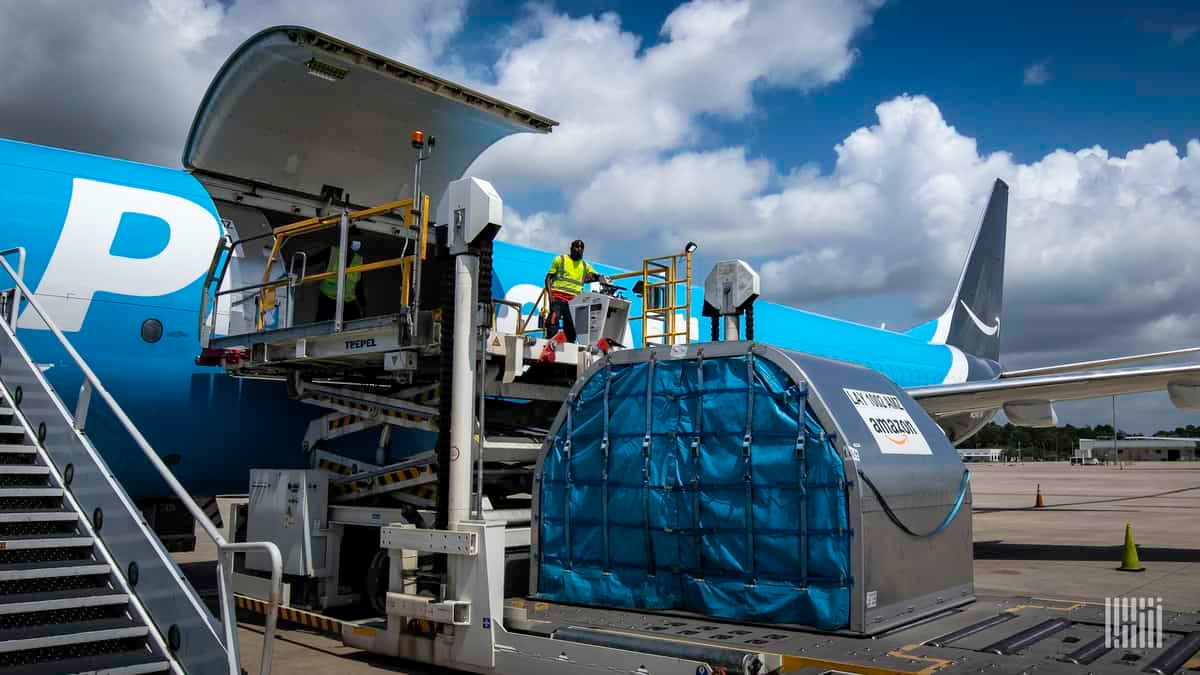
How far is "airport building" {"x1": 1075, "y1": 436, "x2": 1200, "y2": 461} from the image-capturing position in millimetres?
130750

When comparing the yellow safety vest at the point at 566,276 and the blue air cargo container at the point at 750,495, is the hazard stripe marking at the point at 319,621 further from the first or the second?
the yellow safety vest at the point at 566,276

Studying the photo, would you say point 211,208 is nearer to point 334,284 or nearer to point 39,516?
point 334,284

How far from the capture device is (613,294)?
9.50 metres

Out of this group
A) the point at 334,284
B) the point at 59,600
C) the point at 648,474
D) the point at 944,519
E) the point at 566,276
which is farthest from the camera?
the point at 566,276

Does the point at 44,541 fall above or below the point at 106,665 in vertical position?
above

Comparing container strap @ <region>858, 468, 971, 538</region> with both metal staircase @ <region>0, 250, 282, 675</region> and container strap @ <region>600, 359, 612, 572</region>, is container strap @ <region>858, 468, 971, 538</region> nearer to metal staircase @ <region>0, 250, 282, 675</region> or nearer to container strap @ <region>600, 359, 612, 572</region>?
container strap @ <region>600, 359, 612, 572</region>

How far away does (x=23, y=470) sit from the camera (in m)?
6.04

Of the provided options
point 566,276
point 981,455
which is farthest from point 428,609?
point 981,455

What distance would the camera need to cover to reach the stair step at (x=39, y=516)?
5516mm

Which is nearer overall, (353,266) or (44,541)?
(44,541)

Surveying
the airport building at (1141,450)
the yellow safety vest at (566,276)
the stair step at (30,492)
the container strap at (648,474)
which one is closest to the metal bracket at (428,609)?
the container strap at (648,474)

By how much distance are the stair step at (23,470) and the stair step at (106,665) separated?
5.04 feet

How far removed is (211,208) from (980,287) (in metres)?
19.3

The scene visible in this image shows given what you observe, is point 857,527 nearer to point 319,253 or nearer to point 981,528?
point 319,253
